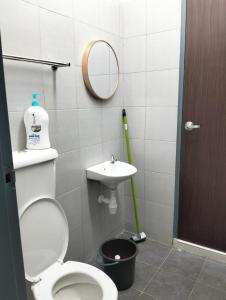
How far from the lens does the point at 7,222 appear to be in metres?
0.56

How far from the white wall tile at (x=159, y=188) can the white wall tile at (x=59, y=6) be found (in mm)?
1337

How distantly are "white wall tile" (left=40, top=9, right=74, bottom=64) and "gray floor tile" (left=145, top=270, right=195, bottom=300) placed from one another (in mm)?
1565

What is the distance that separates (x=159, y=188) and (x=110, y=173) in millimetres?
526

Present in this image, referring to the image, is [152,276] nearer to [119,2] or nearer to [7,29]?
[7,29]

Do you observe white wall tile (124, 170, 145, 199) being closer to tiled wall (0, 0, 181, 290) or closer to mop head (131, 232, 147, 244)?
tiled wall (0, 0, 181, 290)

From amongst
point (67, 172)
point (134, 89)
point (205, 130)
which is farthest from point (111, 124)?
point (205, 130)

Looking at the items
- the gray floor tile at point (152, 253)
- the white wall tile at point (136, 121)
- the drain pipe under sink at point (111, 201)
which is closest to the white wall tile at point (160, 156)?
the white wall tile at point (136, 121)

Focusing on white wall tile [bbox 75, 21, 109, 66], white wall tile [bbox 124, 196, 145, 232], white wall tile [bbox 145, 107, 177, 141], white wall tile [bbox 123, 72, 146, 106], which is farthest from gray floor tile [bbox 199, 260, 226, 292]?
white wall tile [bbox 75, 21, 109, 66]

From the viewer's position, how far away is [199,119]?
5.92ft

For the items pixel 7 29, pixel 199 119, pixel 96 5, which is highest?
pixel 96 5

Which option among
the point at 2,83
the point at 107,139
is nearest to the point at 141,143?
the point at 107,139

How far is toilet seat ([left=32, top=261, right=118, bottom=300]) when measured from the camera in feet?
3.62

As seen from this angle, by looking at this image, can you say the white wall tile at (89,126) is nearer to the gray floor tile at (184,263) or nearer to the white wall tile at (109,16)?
→ the white wall tile at (109,16)

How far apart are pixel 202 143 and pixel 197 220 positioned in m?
0.63
